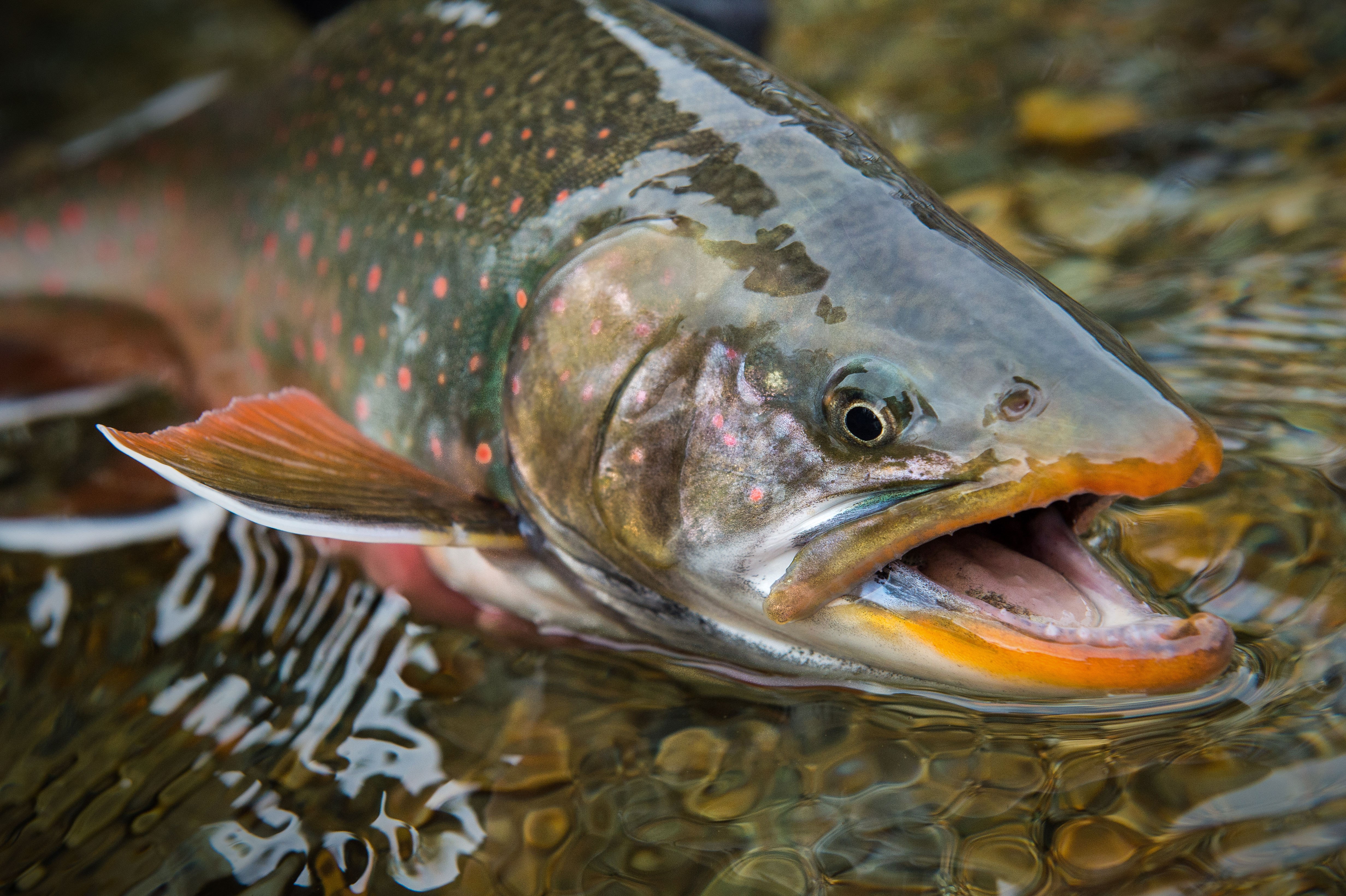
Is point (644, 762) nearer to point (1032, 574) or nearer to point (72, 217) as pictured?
point (1032, 574)

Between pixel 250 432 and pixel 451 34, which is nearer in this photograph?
pixel 250 432

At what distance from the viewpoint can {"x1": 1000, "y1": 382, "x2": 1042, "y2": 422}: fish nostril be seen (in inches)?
73.4

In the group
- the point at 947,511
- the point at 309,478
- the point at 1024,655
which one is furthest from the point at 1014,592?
the point at 309,478

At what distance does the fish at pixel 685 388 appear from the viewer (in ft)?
6.24

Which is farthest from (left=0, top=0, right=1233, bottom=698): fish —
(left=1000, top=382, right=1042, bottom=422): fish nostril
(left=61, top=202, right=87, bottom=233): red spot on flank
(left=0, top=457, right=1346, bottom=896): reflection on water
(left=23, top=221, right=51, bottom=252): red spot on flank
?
(left=23, top=221, right=51, bottom=252): red spot on flank

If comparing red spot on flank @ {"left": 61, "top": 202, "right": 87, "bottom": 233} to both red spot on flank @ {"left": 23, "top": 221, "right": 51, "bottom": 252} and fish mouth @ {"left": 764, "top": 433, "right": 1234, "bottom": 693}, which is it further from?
fish mouth @ {"left": 764, "top": 433, "right": 1234, "bottom": 693}

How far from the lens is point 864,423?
1964 mm

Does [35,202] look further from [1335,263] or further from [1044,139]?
[1335,263]

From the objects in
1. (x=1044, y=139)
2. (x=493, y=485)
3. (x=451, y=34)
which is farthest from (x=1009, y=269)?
(x=1044, y=139)

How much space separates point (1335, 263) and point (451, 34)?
8.80 feet

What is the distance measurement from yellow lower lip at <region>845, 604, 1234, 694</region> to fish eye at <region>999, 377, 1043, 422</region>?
380 millimetres

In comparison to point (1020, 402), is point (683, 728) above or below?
below

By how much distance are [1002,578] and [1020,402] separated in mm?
368

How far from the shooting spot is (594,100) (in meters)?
2.49
